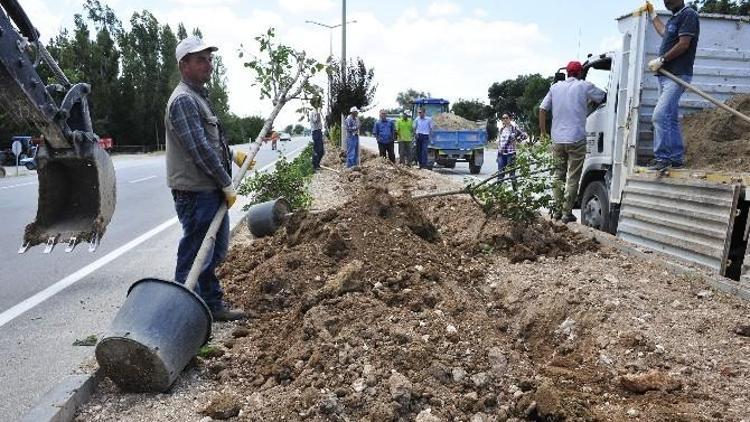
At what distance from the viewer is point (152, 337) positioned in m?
3.46

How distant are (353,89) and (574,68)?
56.6 ft

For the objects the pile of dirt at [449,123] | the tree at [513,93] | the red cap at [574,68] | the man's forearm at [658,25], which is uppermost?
the tree at [513,93]

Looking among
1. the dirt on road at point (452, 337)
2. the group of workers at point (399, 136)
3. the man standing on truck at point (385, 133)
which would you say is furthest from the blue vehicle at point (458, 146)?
the dirt on road at point (452, 337)

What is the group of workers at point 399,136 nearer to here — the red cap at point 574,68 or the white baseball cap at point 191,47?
the red cap at point 574,68

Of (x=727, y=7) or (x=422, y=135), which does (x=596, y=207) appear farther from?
(x=727, y=7)

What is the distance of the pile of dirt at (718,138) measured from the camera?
6148 millimetres

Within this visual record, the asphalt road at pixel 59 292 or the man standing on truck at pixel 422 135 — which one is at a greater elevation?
the man standing on truck at pixel 422 135

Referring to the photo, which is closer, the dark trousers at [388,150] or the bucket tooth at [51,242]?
the bucket tooth at [51,242]

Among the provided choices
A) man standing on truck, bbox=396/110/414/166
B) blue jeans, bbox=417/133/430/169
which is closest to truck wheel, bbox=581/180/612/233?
man standing on truck, bbox=396/110/414/166

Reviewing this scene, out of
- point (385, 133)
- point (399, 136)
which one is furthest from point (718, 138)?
point (385, 133)

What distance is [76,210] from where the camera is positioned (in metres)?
5.10

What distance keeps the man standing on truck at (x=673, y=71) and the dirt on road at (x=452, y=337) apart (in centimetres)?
112

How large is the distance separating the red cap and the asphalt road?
5.05m

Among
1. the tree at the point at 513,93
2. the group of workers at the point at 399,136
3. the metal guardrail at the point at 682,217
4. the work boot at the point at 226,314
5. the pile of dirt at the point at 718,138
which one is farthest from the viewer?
the tree at the point at 513,93
